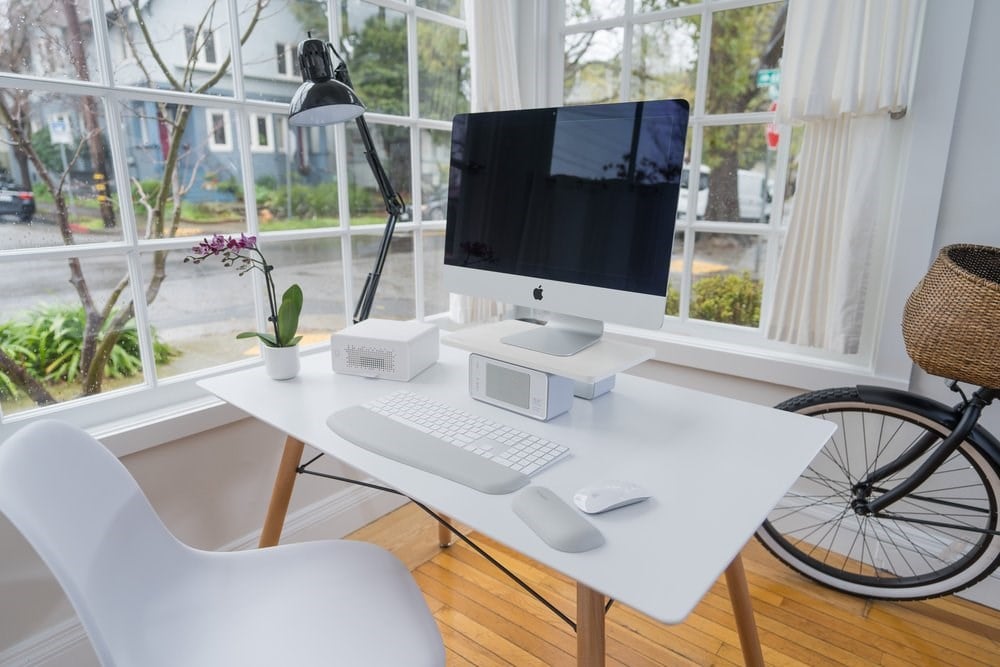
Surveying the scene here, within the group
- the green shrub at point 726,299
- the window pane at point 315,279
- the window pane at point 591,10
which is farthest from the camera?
the window pane at point 591,10

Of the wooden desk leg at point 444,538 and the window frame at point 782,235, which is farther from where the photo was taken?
the wooden desk leg at point 444,538

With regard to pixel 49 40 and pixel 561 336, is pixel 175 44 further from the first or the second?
pixel 561 336

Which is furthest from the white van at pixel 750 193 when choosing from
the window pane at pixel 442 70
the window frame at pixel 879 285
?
the window pane at pixel 442 70

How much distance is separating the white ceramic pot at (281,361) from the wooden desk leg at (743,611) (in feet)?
3.50

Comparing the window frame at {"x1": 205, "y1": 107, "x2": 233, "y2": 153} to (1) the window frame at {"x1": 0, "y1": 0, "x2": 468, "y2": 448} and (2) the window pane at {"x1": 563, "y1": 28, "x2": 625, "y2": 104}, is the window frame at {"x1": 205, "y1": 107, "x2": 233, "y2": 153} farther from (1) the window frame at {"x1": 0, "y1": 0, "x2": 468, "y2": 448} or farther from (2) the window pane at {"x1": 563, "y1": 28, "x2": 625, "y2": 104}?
(2) the window pane at {"x1": 563, "y1": 28, "x2": 625, "y2": 104}

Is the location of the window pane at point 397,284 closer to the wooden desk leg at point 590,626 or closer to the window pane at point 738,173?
the window pane at point 738,173

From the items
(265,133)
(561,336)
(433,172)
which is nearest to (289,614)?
(561,336)

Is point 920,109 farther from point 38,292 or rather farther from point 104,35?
point 38,292

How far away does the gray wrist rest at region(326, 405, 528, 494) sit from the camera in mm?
935

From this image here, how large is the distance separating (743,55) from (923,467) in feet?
4.51

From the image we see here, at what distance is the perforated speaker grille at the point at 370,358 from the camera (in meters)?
1.41

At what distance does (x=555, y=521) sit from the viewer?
811 mm

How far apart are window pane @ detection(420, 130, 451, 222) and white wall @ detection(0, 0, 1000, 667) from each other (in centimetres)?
103

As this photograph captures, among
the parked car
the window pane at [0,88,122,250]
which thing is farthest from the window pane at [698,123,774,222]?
the parked car
